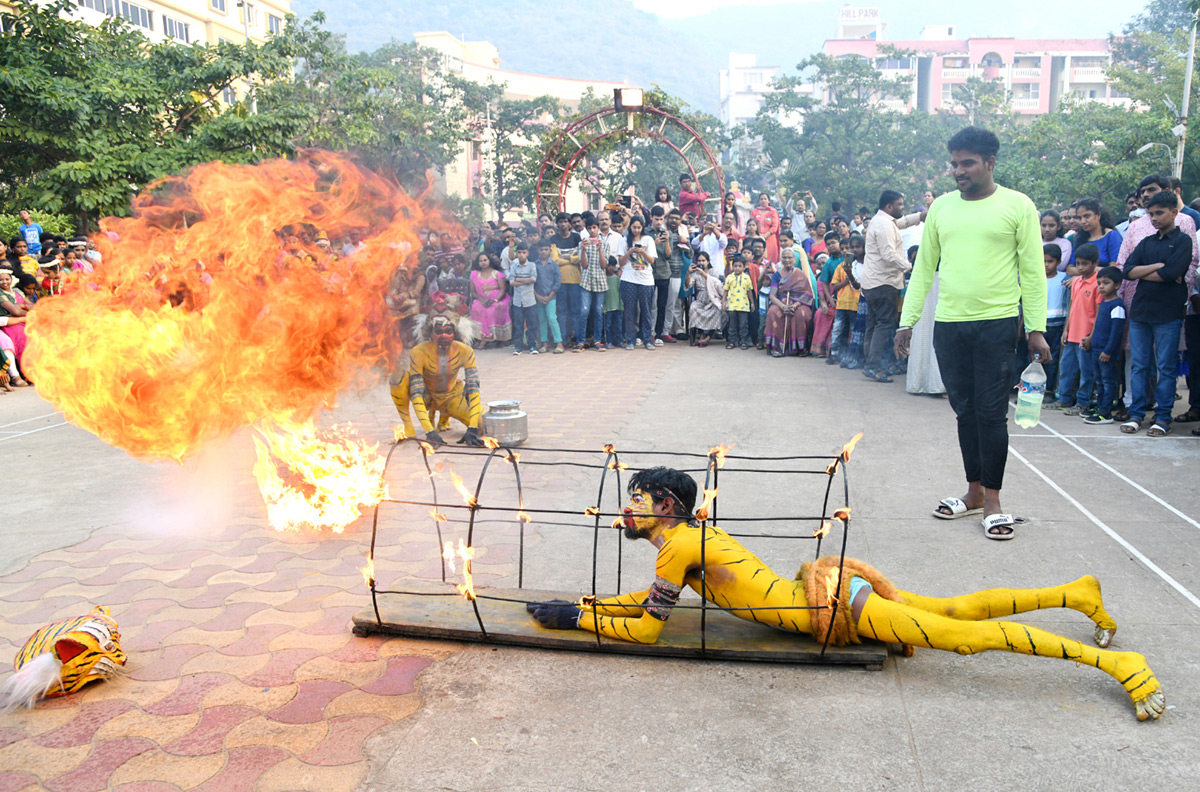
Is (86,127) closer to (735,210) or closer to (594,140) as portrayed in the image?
(594,140)

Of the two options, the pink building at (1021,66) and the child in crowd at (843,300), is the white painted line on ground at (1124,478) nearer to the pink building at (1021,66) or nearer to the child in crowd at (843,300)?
the child in crowd at (843,300)

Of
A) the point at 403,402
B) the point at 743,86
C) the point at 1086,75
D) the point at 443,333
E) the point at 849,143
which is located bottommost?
the point at 403,402

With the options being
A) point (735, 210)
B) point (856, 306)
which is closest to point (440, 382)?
point (856, 306)

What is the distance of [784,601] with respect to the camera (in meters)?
3.40

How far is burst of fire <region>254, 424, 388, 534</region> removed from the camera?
16.1 ft

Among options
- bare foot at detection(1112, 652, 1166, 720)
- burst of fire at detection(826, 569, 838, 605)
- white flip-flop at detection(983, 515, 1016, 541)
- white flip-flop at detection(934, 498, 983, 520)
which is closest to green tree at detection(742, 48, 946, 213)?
white flip-flop at detection(934, 498, 983, 520)

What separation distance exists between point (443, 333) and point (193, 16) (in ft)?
149

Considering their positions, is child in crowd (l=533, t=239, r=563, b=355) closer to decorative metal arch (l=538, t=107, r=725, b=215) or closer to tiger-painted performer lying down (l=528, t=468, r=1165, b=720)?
decorative metal arch (l=538, t=107, r=725, b=215)

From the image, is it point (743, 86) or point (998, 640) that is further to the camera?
point (743, 86)

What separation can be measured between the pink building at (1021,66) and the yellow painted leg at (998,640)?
77.0m

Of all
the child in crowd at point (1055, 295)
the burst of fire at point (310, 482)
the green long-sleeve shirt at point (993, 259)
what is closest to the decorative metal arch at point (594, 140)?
the child in crowd at point (1055, 295)

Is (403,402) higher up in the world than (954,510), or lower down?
higher up

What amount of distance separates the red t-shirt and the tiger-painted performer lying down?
502cm

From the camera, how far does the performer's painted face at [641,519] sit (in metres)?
3.57
